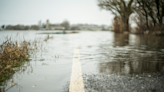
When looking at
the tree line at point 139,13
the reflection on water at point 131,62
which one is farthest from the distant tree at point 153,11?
the reflection on water at point 131,62

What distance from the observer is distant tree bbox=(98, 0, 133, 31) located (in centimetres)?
3700

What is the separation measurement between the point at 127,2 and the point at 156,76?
118ft

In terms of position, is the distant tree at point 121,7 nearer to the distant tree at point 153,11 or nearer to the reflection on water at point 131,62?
the distant tree at point 153,11

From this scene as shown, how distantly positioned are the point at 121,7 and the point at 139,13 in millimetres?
5020

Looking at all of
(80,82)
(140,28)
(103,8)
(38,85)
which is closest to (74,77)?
(80,82)

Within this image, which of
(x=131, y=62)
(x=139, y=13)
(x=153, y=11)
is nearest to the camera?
(x=131, y=62)

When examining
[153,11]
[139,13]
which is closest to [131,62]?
[153,11]

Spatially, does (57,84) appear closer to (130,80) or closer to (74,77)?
(74,77)

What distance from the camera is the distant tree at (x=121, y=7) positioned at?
3700 centimetres

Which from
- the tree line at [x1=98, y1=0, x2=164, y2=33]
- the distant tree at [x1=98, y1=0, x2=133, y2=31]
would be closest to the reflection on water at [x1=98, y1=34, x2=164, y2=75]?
the tree line at [x1=98, y1=0, x2=164, y2=33]

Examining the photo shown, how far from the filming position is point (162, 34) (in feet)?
83.4

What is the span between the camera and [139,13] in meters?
34.9

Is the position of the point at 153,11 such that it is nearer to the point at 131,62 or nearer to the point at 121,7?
the point at 121,7

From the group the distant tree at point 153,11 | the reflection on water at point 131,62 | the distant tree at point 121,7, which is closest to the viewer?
the reflection on water at point 131,62
